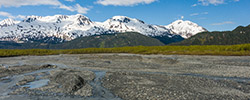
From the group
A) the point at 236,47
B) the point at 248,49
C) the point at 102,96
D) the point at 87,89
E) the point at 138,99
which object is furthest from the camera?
the point at 236,47

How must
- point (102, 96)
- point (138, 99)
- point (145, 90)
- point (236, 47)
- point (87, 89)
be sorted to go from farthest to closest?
point (236, 47) < point (87, 89) < point (145, 90) < point (102, 96) < point (138, 99)

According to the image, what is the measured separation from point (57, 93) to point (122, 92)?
6923 mm

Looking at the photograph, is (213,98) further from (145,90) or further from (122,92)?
(122,92)

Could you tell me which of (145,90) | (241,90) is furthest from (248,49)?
(145,90)

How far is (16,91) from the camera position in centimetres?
2080

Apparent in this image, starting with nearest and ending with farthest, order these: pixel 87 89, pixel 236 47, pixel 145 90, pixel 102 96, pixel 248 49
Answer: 1. pixel 102 96
2. pixel 145 90
3. pixel 87 89
4. pixel 248 49
5. pixel 236 47

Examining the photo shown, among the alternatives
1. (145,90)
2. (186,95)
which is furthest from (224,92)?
(145,90)

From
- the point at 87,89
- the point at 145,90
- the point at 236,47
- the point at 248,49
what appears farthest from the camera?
the point at 236,47

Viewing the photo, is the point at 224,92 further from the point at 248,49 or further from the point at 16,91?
the point at 248,49

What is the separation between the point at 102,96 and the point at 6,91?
Answer: 36.7 ft

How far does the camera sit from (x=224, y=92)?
1911 cm

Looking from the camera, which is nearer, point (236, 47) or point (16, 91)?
point (16, 91)

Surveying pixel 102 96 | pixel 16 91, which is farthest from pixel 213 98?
pixel 16 91

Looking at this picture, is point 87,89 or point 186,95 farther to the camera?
point 87,89
